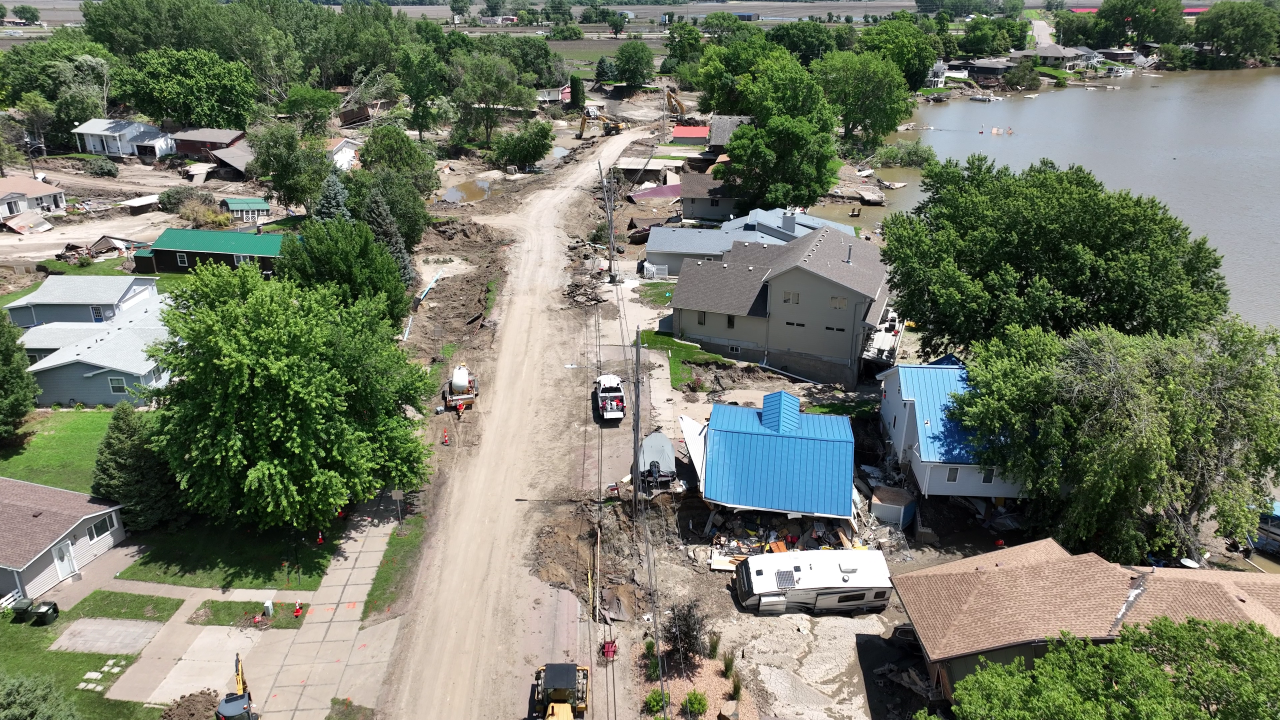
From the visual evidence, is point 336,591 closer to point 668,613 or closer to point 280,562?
point 280,562

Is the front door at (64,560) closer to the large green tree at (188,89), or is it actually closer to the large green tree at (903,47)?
the large green tree at (188,89)

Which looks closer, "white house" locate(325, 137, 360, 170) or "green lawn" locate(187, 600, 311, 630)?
"green lawn" locate(187, 600, 311, 630)

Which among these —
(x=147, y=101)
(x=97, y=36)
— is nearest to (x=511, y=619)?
(x=147, y=101)

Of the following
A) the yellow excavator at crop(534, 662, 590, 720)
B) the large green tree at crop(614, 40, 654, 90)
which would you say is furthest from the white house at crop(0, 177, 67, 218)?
the large green tree at crop(614, 40, 654, 90)

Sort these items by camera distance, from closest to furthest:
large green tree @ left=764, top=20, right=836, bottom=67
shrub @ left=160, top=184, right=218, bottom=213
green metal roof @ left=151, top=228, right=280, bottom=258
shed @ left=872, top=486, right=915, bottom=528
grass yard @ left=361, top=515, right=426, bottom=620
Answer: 1. grass yard @ left=361, top=515, right=426, bottom=620
2. shed @ left=872, top=486, right=915, bottom=528
3. green metal roof @ left=151, top=228, right=280, bottom=258
4. shrub @ left=160, top=184, right=218, bottom=213
5. large green tree @ left=764, top=20, right=836, bottom=67

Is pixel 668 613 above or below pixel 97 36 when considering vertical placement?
below

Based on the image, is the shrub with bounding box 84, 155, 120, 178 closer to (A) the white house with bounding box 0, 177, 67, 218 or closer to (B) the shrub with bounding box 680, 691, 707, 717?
(A) the white house with bounding box 0, 177, 67, 218
